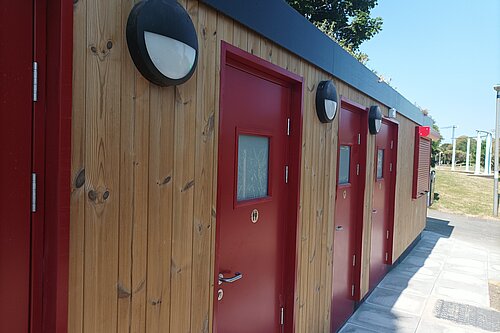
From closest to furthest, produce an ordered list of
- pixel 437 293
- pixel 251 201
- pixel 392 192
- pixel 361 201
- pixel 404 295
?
1. pixel 251 201
2. pixel 361 201
3. pixel 404 295
4. pixel 437 293
5. pixel 392 192

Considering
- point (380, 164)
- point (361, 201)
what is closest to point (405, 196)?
point (380, 164)

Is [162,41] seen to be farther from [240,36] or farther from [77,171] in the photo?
[240,36]

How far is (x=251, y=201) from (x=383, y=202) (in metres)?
3.68

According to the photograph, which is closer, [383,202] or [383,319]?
[383,319]

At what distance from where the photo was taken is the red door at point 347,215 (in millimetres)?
3766

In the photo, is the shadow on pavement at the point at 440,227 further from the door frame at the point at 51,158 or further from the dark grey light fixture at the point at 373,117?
the door frame at the point at 51,158

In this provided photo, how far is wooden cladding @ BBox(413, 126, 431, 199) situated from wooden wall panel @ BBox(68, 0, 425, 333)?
584 centimetres

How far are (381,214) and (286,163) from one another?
319cm

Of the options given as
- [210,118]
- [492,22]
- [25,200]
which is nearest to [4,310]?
[25,200]

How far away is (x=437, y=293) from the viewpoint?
506 cm

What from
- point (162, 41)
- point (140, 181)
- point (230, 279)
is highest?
point (162, 41)

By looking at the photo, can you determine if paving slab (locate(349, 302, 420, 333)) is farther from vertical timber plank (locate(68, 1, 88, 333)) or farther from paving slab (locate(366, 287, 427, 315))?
vertical timber plank (locate(68, 1, 88, 333))

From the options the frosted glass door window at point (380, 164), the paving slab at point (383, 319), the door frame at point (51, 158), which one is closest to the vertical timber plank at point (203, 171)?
the door frame at point (51, 158)

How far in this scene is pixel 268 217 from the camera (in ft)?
8.30
